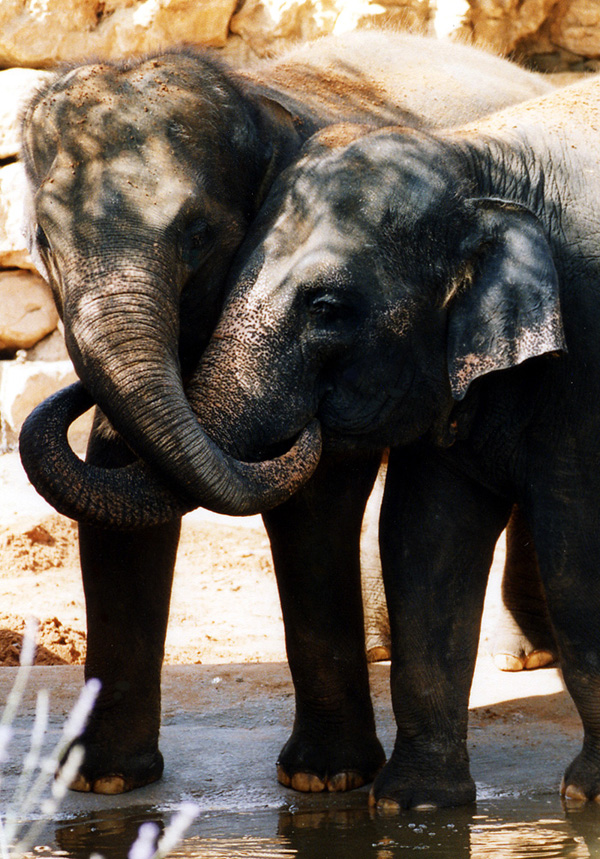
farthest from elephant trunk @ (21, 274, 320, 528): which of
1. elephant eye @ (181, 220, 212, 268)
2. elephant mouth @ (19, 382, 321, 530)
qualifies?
elephant eye @ (181, 220, 212, 268)

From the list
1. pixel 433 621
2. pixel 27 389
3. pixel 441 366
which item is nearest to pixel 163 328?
pixel 441 366

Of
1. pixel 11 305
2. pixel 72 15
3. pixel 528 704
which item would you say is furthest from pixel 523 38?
pixel 528 704

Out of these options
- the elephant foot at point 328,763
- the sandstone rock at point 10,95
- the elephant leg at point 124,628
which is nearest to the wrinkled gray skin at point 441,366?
the elephant foot at point 328,763

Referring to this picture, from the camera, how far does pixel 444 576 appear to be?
3486mm

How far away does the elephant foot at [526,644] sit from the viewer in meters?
5.24

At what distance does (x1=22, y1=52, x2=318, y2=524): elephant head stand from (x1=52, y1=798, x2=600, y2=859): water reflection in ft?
2.81

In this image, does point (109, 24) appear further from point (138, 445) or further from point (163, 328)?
point (138, 445)

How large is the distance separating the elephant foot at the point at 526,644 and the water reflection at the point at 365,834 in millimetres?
1817

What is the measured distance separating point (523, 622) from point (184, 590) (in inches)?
104

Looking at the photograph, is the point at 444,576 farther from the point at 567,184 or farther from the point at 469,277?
the point at 567,184

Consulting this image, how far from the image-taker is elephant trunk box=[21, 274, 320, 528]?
9.50ft

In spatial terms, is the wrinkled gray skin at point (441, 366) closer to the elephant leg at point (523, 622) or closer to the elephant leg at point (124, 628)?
the elephant leg at point (124, 628)

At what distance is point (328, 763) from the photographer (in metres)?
3.70

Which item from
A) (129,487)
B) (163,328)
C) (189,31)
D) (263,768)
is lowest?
(263,768)
